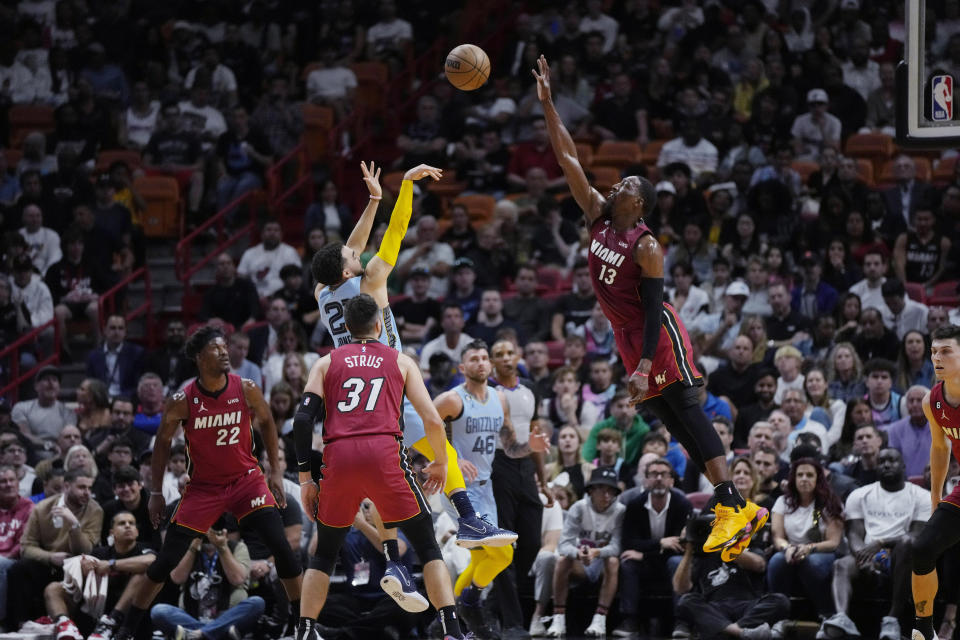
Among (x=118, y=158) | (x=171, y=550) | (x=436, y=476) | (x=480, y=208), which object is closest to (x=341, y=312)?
(x=436, y=476)

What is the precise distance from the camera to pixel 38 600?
1327cm

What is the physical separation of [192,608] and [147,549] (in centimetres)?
70

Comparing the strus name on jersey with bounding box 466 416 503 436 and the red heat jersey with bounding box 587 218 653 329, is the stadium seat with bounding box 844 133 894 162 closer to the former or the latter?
the strus name on jersey with bounding box 466 416 503 436

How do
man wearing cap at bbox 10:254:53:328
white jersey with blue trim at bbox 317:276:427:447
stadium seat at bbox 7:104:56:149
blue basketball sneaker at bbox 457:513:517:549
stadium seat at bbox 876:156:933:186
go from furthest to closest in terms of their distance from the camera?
stadium seat at bbox 7:104:56:149 → man wearing cap at bbox 10:254:53:328 → stadium seat at bbox 876:156:933:186 → white jersey with blue trim at bbox 317:276:427:447 → blue basketball sneaker at bbox 457:513:517:549

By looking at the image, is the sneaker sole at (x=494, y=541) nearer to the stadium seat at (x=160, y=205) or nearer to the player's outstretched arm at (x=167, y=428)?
the player's outstretched arm at (x=167, y=428)

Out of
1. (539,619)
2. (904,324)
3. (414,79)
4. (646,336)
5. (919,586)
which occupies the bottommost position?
(539,619)

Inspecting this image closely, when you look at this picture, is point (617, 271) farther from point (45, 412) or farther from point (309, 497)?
point (45, 412)

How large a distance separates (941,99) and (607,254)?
7.94 ft

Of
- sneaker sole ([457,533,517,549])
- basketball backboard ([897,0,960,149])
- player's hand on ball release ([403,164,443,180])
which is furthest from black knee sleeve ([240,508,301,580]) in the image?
basketball backboard ([897,0,960,149])

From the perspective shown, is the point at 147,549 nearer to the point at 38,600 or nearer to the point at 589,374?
the point at 38,600

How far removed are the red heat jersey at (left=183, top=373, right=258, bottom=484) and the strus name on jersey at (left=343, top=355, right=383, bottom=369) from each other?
1893 mm

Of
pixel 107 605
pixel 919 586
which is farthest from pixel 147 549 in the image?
pixel 919 586

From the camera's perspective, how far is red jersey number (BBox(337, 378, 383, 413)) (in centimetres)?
920

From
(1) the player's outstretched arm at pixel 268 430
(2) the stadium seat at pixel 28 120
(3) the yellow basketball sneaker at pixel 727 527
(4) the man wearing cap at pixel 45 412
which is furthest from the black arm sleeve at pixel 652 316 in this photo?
(2) the stadium seat at pixel 28 120
